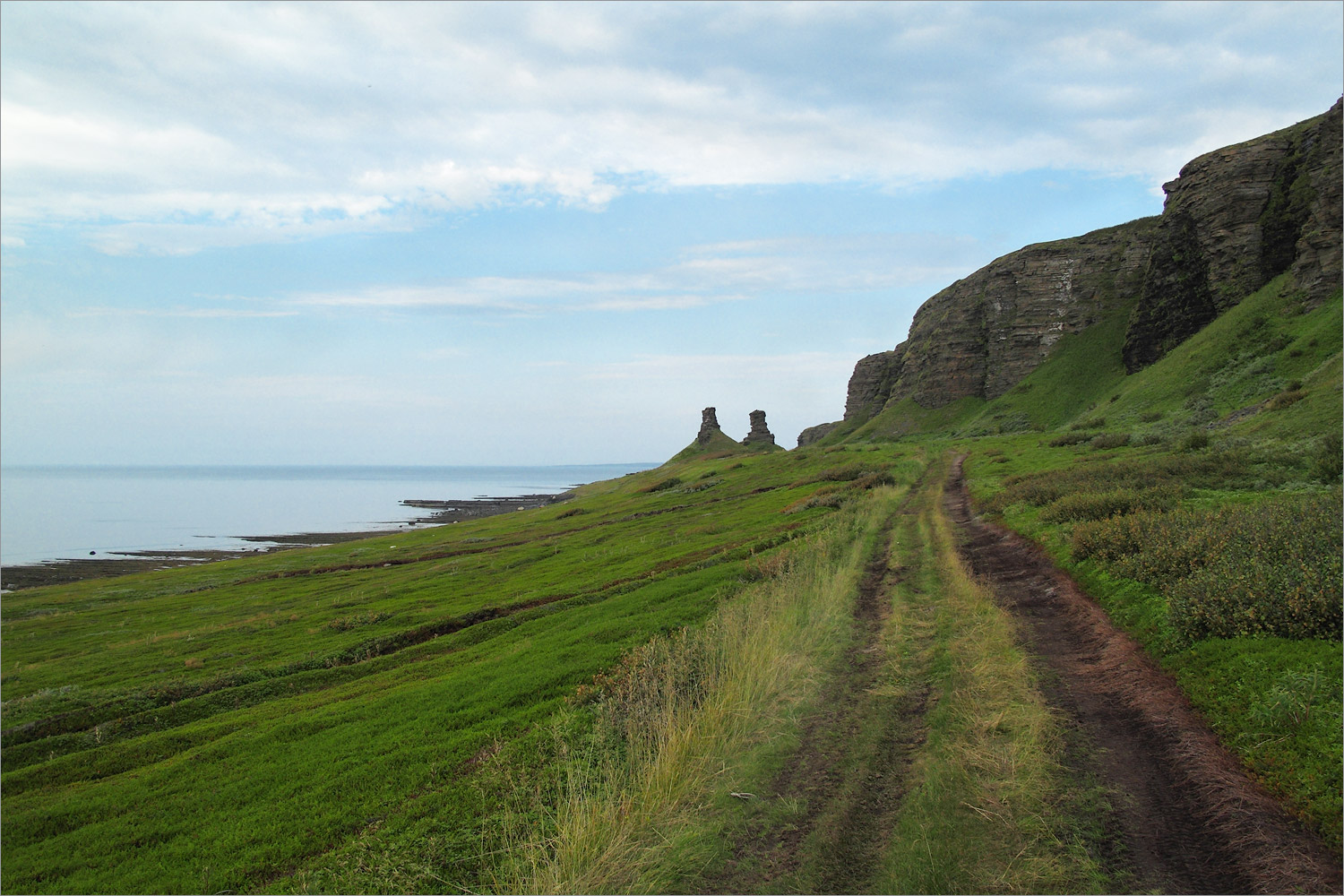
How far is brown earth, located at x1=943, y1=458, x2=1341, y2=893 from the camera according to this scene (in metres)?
6.77

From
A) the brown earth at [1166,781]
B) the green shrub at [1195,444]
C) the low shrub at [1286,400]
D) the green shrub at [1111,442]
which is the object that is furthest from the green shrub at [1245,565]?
the green shrub at [1111,442]

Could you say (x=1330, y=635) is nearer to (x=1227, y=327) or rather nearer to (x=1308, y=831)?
(x=1308, y=831)

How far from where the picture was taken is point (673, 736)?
10570 millimetres

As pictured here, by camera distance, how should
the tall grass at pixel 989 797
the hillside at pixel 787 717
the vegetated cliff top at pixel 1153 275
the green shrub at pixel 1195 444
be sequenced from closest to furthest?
the tall grass at pixel 989 797 < the hillside at pixel 787 717 < the green shrub at pixel 1195 444 < the vegetated cliff top at pixel 1153 275

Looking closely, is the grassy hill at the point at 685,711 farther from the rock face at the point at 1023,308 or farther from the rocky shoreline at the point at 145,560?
the rock face at the point at 1023,308

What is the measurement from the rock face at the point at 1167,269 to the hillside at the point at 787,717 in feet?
267

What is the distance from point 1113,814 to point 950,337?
194 meters

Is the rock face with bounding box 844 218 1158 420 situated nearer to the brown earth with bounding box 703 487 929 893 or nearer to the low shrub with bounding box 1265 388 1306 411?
the low shrub with bounding box 1265 388 1306 411

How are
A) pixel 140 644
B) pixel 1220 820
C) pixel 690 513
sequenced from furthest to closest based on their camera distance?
pixel 690 513 → pixel 140 644 → pixel 1220 820

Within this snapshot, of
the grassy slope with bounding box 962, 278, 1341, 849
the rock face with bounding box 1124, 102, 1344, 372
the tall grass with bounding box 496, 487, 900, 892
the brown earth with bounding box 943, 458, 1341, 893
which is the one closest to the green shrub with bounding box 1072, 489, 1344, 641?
the grassy slope with bounding box 962, 278, 1341, 849

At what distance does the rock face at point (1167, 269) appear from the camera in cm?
9262

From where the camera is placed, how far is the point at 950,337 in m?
182

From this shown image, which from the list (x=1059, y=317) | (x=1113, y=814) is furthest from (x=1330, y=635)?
(x=1059, y=317)

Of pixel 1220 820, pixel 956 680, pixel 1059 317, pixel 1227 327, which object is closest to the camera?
pixel 1220 820
